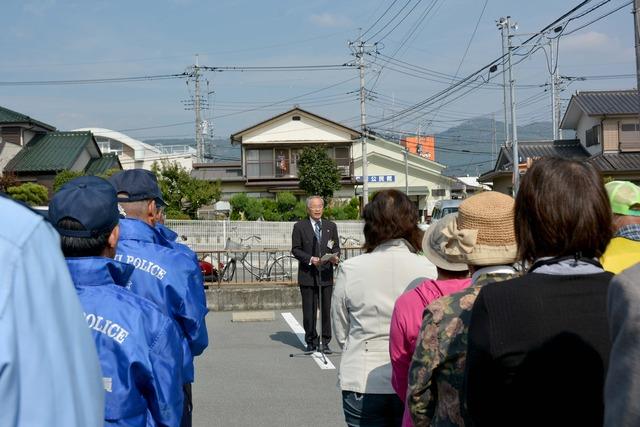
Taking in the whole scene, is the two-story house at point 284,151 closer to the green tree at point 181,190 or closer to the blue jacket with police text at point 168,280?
the green tree at point 181,190

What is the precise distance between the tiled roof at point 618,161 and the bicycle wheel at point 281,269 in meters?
20.1

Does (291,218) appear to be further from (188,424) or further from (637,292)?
(637,292)

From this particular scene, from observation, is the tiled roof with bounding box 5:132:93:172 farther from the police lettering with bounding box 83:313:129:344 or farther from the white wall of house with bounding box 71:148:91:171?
the police lettering with bounding box 83:313:129:344

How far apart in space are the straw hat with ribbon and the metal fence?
23.1m

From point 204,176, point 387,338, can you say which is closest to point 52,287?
point 387,338

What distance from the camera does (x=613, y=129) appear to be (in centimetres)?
3147

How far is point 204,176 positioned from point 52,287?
143 ft

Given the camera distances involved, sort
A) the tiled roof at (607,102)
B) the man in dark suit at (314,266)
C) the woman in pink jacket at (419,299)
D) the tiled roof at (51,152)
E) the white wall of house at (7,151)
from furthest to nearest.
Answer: the white wall of house at (7,151)
the tiled roof at (51,152)
the tiled roof at (607,102)
the man in dark suit at (314,266)
the woman in pink jacket at (419,299)

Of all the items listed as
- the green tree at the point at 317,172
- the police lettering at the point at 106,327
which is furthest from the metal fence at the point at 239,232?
the police lettering at the point at 106,327

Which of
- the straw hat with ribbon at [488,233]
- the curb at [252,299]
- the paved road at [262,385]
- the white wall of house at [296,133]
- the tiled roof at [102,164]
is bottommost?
the paved road at [262,385]

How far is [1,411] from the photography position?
1016mm

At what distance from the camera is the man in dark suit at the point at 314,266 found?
8477 millimetres

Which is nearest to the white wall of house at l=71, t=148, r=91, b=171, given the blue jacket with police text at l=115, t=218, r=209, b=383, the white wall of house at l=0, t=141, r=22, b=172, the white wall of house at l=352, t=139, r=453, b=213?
the white wall of house at l=0, t=141, r=22, b=172

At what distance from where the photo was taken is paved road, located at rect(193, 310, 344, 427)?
238 inches
